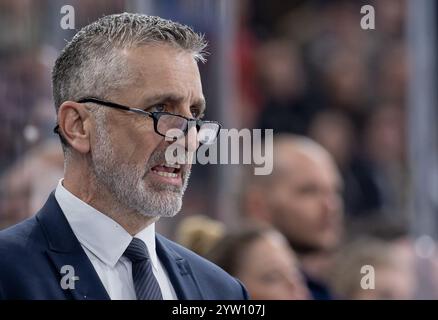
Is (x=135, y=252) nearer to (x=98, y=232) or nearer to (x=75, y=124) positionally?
(x=98, y=232)

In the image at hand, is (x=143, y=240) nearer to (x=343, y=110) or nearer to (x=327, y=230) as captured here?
(x=327, y=230)

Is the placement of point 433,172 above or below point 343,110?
below

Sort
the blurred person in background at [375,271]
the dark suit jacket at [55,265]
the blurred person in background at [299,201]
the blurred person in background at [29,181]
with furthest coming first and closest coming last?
the blurred person in background at [299,201]
the blurred person in background at [375,271]
the blurred person in background at [29,181]
the dark suit jacket at [55,265]

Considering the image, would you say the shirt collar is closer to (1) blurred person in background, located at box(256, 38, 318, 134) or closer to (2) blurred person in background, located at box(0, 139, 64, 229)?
(2) blurred person in background, located at box(0, 139, 64, 229)

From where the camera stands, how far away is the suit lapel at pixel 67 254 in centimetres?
106

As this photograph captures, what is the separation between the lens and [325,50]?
3.25 meters

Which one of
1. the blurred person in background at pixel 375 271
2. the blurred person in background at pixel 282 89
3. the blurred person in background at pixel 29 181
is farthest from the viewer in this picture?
the blurred person in background at pixel 282 89

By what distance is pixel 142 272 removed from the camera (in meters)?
1.10

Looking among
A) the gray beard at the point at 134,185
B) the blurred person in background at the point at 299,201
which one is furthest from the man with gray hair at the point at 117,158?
the blurred person in background at the point at 299,201

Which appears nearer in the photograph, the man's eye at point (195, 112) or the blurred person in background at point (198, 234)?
the man's eye at point (195, 112)

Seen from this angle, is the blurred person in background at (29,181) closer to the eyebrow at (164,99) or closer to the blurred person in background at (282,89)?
the eyebrow at (164,99)

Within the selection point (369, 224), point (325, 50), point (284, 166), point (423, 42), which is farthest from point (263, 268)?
point (325, 50)

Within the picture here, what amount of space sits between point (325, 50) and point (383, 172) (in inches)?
18.5

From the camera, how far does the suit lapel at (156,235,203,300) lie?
112cm
